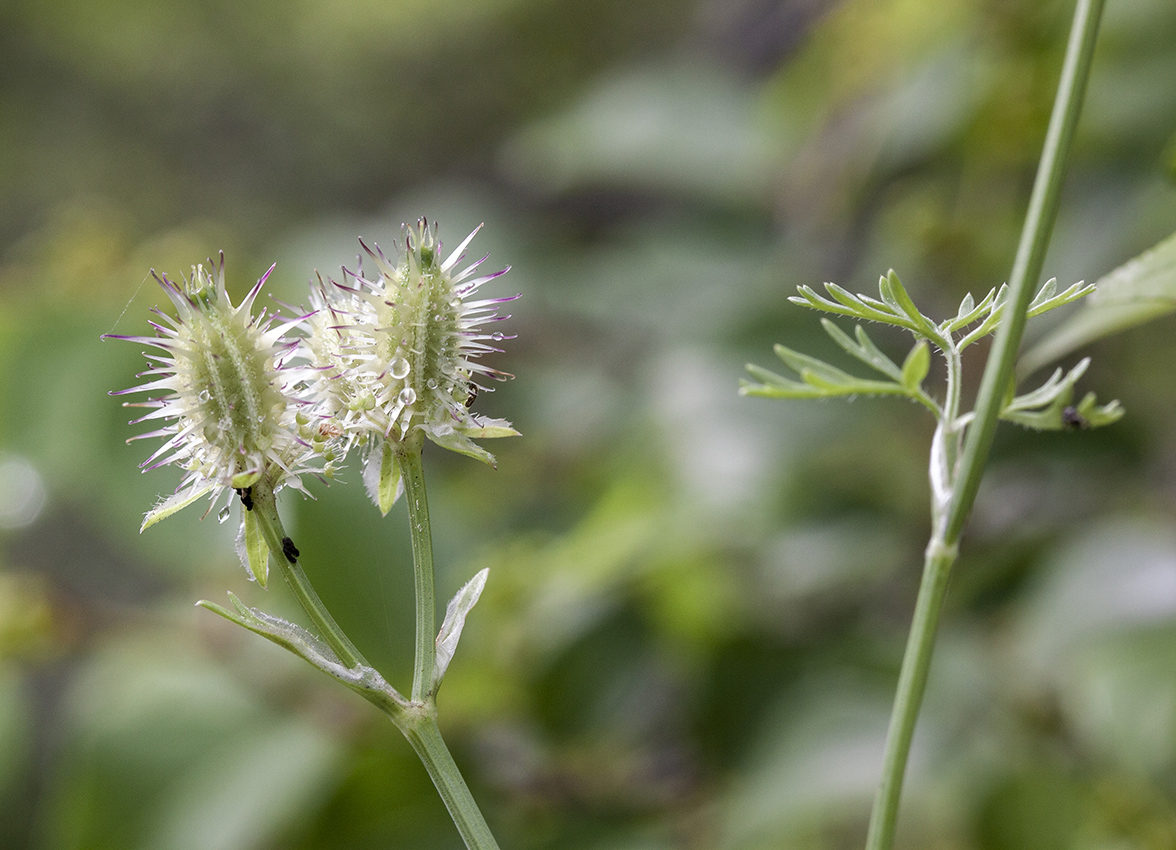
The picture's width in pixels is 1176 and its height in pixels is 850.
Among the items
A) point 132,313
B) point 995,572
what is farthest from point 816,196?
point 132,313

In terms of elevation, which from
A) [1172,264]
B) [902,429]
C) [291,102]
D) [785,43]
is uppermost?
[291,102]

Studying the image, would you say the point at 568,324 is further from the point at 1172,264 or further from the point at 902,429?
the point at 1172,264

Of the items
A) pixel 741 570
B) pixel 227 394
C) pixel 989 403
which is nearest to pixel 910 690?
pixel 989 403

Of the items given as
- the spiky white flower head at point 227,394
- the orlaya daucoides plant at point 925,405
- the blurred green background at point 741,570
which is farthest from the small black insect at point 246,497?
the blurred green background at point 741,570

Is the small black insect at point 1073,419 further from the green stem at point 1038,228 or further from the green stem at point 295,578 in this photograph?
the green stem at point 295,578

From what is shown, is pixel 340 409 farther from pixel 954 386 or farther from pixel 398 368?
pixel 954 386

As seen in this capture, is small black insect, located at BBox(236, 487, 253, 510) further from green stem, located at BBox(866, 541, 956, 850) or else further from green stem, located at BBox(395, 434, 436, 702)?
green stem, located at BBox(866, 541, 956, 850)

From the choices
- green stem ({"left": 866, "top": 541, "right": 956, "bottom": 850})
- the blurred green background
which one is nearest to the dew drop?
green stem ({"left": 866, "top": 541, "right": 956, "bottom": 850})
